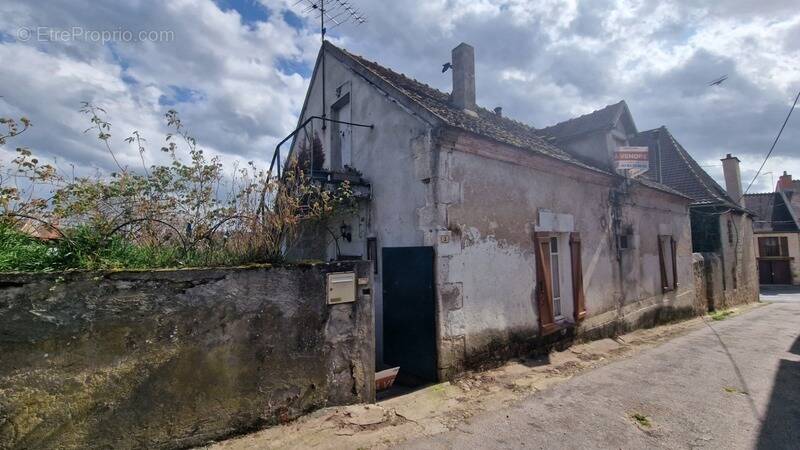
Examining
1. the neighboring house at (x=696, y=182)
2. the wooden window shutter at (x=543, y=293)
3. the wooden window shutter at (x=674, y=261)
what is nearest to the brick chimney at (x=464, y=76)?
the wooden window shutter at (x=543, y=293)

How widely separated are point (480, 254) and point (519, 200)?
1511 millimetres

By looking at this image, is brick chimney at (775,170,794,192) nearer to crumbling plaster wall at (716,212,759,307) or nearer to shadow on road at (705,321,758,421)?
crumbling plaster wall at (716,212,759,307)

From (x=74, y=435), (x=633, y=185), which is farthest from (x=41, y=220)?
(x=633, y=185)

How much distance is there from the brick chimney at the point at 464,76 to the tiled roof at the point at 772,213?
3213cm

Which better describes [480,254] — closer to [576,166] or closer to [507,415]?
[507,415]

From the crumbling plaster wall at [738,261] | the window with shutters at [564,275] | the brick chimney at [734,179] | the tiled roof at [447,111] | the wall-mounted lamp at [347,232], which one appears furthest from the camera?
the brick chimney at [734,179]

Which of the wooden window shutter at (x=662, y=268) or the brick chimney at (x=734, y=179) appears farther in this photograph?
the brick chimney at (x=734, y=179)

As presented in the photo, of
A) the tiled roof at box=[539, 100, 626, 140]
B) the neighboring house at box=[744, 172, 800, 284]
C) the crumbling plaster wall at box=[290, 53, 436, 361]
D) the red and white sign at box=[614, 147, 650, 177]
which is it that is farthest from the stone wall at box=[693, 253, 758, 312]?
the neighboring house at box=[744, 172, 800, 284]

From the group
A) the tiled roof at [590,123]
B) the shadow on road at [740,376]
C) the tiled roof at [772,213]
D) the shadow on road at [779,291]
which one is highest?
the tiled roof at [590,123]

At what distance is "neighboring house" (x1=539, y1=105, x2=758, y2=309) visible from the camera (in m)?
10.8

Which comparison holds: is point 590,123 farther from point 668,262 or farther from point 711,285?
point 711,285

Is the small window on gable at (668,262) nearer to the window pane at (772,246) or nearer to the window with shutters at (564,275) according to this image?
the window with shutters at (564,275)

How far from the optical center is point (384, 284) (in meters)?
6.60

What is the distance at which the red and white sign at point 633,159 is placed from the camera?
31.6 ft
